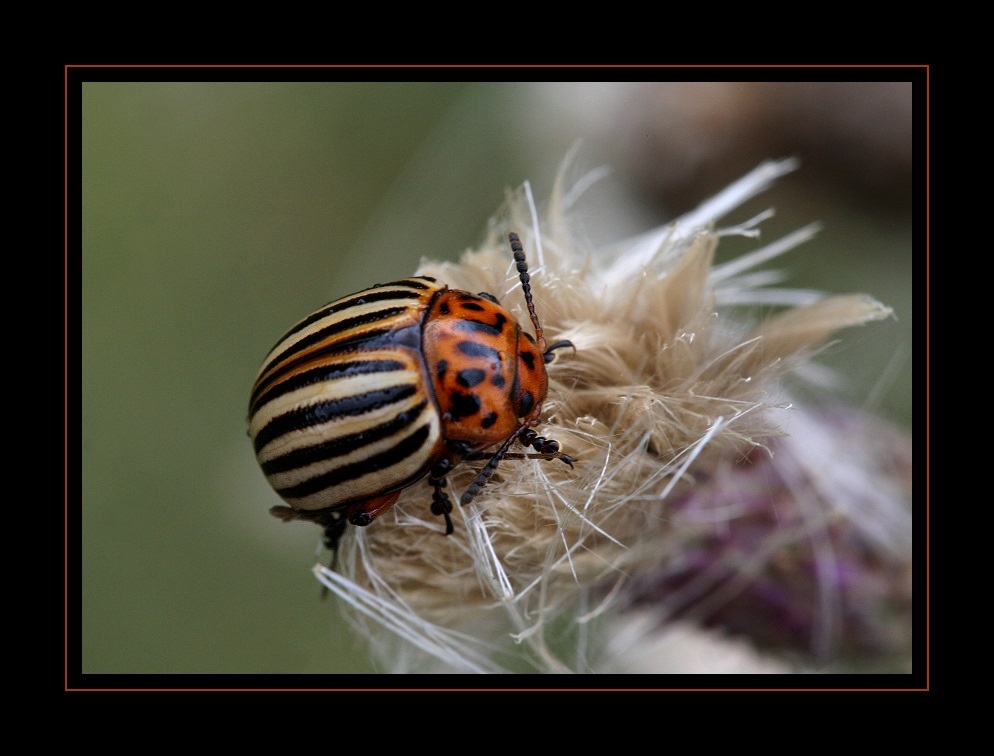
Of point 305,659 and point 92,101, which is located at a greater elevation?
point 92,101

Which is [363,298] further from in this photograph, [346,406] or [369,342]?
[346,406]

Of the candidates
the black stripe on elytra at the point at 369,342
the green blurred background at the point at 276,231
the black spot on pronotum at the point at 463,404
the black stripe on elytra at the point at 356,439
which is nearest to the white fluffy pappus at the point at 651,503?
the black spot on pronotum at the point at 463,404

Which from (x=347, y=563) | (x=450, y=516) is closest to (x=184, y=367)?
(x=347, y=563)

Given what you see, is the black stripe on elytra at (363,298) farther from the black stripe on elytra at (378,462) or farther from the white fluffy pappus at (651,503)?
the black stripe on elytra at (378,462)

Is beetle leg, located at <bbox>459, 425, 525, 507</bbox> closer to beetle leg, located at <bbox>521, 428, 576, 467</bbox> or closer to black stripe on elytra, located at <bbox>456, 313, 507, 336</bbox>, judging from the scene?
beetle leg, located at <bbox>521, 428, 576, 467</bbox>

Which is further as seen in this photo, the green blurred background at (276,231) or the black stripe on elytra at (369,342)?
the green blurred background at (276,231)

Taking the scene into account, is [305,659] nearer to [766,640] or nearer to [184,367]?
[184,367]

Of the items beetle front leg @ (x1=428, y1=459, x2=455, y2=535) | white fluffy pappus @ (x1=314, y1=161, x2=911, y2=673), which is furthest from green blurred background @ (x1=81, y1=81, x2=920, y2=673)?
beetle front leg @ (x1=428, y1=459, x2=455, y2=535)
